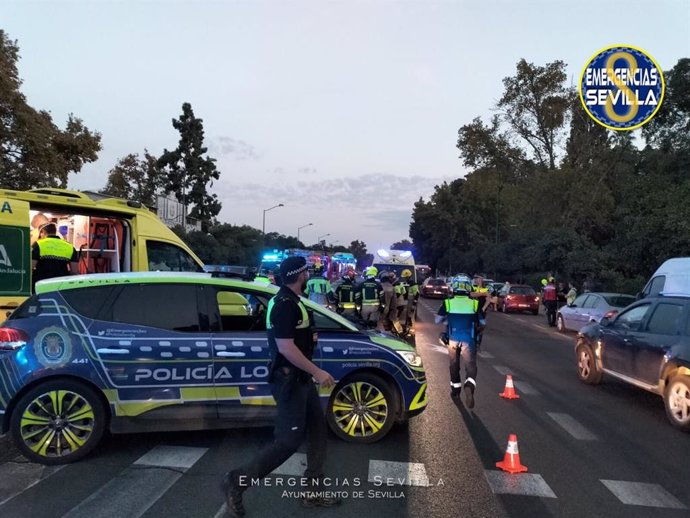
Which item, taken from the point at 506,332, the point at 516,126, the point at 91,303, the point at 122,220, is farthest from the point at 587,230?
the point at 91,303

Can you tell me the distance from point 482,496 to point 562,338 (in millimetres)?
13871

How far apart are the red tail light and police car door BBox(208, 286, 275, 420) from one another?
5.28 ft

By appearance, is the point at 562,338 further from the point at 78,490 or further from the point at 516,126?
the point at 516,126

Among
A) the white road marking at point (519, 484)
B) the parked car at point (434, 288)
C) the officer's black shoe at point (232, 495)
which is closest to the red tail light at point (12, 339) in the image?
the officer's black shoe at point (232, 495)

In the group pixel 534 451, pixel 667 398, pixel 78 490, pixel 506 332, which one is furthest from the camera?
pixel 506 332

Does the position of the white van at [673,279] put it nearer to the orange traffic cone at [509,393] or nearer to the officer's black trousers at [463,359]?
the orange traffic cone at [509,393]

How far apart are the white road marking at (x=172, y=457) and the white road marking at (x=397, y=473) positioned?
158cm

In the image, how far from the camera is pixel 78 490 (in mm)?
4477

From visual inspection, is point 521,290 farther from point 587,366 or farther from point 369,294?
point 587,366

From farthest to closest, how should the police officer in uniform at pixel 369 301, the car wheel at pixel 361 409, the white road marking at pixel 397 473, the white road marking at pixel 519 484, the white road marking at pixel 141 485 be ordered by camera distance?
1. the police officer in uniform at pixel 369 301
2. the car wheel at pixel 361 409
3. the white road marking at pixel 397 473
4. the white road marking at pixel 519 484
5. the white road marking at pixel 141 485

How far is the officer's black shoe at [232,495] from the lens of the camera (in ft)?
13.0

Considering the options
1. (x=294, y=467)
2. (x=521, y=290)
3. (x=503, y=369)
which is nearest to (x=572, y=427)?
(x=294, y=467)

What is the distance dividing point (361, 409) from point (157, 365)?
6.53 feet

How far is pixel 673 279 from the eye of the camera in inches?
448
